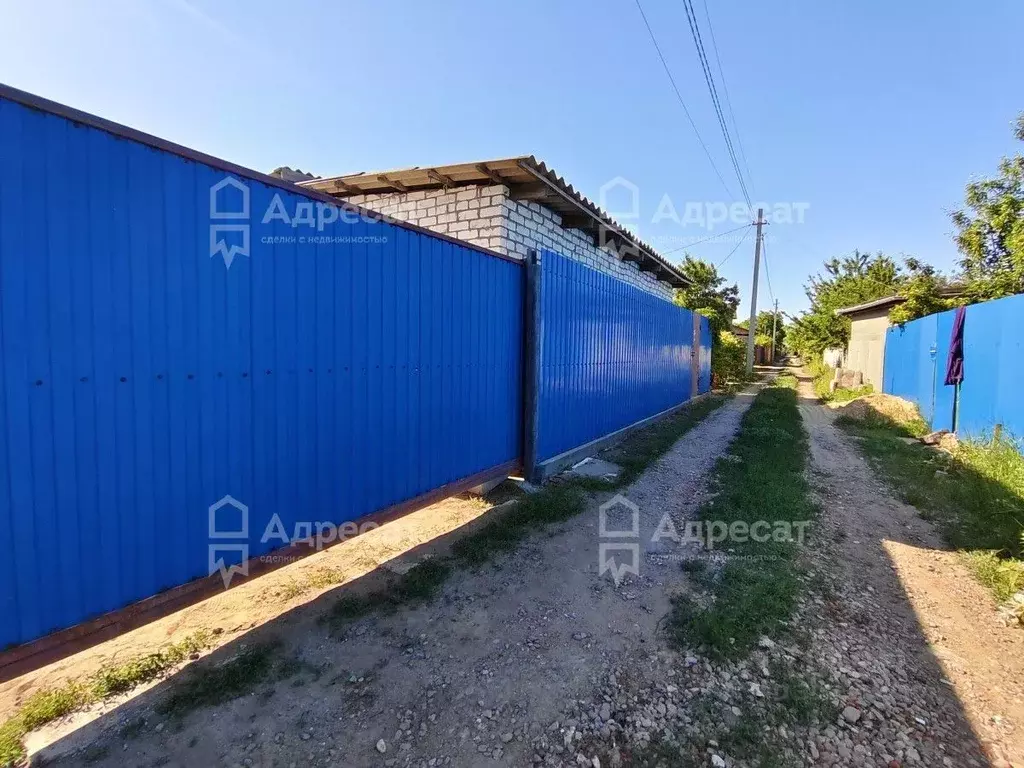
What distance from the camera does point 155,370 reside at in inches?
78.7

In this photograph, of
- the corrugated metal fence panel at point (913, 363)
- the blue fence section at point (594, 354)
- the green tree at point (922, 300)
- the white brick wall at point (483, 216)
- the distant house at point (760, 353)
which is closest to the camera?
the white brick wall at point (483, 216)

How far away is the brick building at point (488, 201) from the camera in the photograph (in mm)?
4945

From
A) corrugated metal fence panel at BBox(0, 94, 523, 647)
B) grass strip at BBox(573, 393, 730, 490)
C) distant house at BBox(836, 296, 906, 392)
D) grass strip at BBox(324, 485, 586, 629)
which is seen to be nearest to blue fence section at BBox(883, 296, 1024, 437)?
grass strip at BBox(573, 393, 730, 490)

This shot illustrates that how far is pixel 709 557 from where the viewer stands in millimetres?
3486

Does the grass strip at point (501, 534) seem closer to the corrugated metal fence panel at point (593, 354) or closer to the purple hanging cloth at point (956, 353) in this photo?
the corrugated metal fence panel at point (593, 354)

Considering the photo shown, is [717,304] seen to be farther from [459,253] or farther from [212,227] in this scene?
[212,227]

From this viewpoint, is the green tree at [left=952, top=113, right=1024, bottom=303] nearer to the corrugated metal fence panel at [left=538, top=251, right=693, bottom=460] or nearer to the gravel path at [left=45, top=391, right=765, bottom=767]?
the corrugated metal fence panel at [left=538, top=251, right=693, bottom=460]

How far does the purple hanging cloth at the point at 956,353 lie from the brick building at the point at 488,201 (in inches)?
236

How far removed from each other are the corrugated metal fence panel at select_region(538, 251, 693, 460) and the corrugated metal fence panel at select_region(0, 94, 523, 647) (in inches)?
91.2

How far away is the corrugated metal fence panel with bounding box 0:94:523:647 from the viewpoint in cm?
167

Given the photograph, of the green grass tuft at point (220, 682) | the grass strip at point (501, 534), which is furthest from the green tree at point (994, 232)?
the green grass tuft at point (220, 682)

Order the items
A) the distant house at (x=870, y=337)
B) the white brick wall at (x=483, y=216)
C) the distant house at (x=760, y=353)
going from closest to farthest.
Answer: the white brick wall at (x=483, y=216)
the distant house at (x=870, y=337)
the distant house at (x=760, y=353)

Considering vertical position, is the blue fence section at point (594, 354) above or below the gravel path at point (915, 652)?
above

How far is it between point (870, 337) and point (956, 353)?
9810mm
